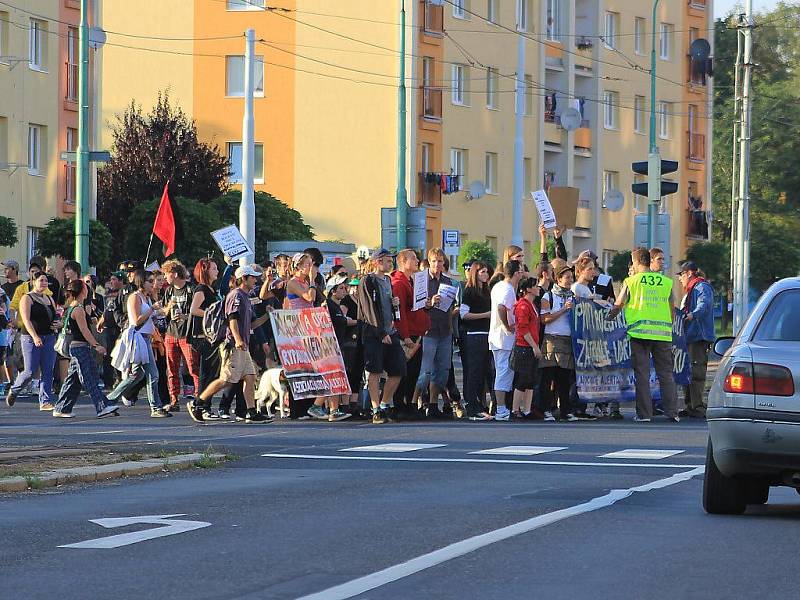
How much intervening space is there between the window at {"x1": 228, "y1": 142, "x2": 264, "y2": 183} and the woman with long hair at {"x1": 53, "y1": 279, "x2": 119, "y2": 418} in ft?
138

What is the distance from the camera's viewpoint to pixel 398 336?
22.4 meters

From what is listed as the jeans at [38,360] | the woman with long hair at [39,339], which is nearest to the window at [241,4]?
the woman with long hair at [39,339]

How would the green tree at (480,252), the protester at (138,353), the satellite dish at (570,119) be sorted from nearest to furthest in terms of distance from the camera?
the protester at (138,353), the green tree at (480,252), the satellite dish at (570,119)

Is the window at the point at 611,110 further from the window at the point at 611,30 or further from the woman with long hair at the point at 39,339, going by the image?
the woman with long hair at the point at 39,339

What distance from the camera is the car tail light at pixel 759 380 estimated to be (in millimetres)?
11656

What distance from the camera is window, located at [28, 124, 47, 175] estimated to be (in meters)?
53.0

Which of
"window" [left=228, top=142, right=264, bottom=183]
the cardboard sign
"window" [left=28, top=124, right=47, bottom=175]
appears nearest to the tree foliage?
"window" [left=228, top=142, right=264, bottom=183]

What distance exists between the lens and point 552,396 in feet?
78.5

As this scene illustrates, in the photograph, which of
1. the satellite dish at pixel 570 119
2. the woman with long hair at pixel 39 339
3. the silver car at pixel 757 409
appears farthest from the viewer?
the satellite dish at pixel 570 119

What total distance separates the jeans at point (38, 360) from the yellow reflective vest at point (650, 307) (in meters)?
7.23

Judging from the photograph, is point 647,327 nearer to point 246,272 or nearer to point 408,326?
point 408,326

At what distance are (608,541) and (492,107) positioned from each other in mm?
58702

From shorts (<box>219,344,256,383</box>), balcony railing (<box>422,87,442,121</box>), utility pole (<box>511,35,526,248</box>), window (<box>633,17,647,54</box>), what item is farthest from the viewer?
window (<box>633,17,647,54</box>)

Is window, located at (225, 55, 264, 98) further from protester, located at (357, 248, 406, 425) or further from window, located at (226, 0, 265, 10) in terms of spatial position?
protester, located at (357, 248, 406, 425)
